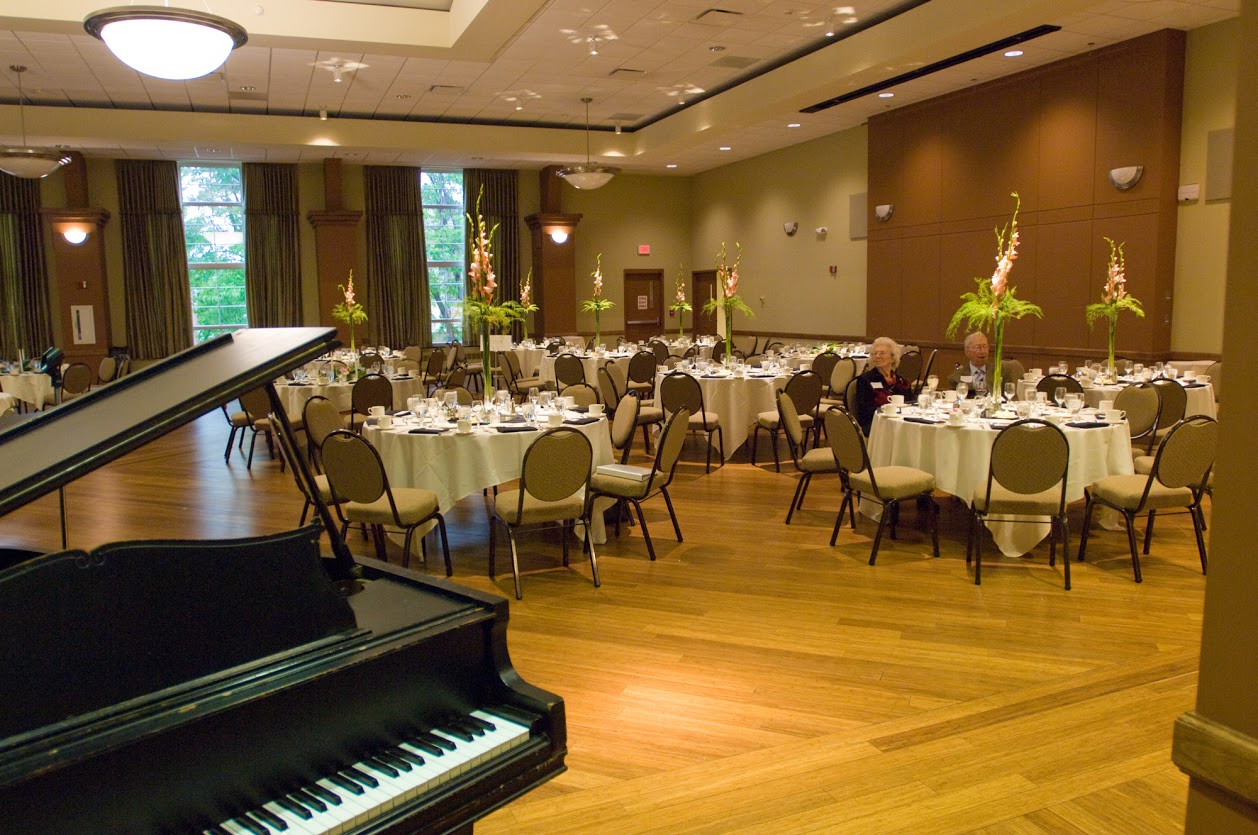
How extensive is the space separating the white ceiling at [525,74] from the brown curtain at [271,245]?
0.60 meters

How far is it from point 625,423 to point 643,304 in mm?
12187

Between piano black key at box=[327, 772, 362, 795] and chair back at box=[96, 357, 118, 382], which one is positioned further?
chair back at box=[96, 357, 118, 382]

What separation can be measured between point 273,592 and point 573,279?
51.8ft

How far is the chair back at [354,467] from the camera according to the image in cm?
485

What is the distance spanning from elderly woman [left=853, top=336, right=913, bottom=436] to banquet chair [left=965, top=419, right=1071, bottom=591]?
4.84ft

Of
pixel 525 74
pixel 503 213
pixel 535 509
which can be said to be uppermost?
pixel 525 74

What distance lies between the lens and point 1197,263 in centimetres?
931

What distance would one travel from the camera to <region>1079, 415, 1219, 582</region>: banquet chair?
4.83 meters

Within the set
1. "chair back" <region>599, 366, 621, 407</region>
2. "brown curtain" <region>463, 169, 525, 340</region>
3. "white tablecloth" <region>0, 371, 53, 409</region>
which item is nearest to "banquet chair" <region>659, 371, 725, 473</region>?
"chair back" <region>599, 366, 621, 407</region>

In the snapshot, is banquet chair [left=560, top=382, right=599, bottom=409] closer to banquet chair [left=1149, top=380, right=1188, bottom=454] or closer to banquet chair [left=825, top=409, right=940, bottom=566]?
banquet chair [left=825, top=409, right=940, bottom=566]

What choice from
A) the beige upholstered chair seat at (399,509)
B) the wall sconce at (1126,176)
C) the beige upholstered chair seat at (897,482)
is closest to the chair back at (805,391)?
the beige upholstered chair seat at (897,482)

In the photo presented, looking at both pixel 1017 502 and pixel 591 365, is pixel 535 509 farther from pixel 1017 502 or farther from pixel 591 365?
pixel 591 365

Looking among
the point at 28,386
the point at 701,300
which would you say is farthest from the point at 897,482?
the point at 701,300

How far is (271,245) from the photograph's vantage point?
15672 millimetres
